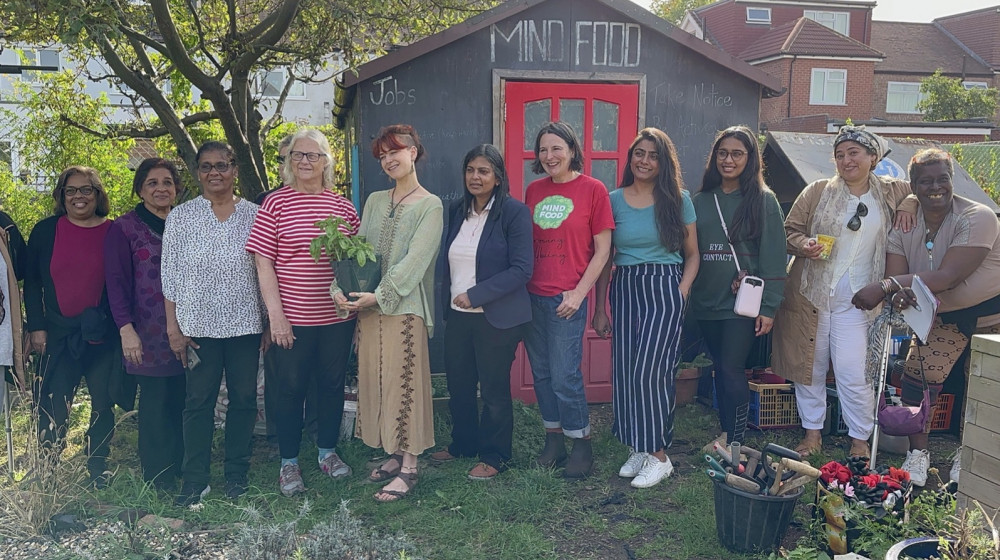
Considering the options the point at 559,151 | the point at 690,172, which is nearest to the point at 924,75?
the point at 690,172

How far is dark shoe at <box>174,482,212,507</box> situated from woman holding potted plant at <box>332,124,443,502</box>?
3.00 feet

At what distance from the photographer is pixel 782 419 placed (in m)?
5.38

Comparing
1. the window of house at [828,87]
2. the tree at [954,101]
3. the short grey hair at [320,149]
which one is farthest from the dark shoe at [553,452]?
the window of house at [828,87]

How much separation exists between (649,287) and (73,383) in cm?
331

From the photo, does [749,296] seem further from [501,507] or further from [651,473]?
[501,507]

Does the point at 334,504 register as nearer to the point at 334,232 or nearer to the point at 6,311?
the point at 334,232

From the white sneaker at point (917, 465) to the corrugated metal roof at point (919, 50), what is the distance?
109ft

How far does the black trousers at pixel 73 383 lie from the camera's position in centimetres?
421

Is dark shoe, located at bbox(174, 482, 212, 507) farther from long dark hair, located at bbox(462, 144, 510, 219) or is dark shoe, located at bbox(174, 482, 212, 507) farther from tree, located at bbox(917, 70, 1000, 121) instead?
tree, located at bbox(917, 70, 1000, 121)

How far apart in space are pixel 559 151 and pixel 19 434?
4358mm

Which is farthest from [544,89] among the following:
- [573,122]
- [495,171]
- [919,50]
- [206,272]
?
[919,50]

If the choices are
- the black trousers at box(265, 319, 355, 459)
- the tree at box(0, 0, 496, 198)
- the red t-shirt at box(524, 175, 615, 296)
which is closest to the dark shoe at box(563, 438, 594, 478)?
the red t-shirt at box(524, 175, 615, 296)

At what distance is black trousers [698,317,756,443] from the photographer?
434cm

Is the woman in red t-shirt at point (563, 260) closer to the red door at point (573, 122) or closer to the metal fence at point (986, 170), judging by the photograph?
the red door at point (573, 122)
